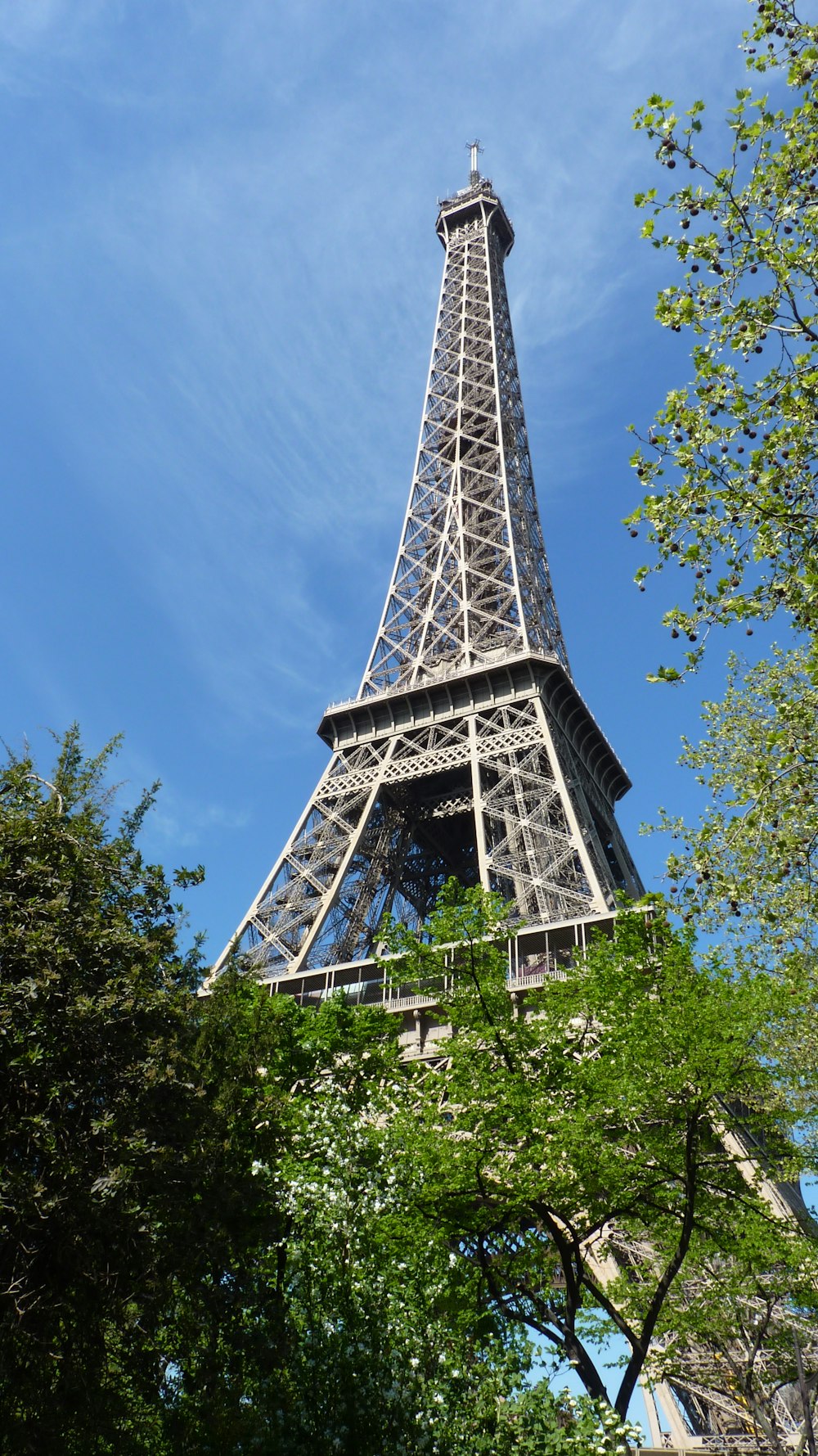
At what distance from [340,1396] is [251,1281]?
3457 millimetres

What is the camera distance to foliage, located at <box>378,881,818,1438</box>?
13188 millimetres

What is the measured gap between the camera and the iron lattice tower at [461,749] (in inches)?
1239

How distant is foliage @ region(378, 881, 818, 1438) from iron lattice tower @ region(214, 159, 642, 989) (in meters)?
10.1

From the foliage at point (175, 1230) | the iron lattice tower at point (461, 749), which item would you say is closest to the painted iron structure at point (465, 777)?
the iron lattice tower at point (461, 749)

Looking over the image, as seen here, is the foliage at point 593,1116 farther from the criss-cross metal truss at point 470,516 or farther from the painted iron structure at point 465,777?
the criss-cross metal truss at point 470,516

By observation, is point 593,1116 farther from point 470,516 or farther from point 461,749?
point 470,516

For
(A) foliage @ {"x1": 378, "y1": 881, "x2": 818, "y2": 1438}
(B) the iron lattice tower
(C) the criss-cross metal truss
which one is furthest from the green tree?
(C) the criss-cross metal truss

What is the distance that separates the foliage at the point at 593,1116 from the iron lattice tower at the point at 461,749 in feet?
33.2

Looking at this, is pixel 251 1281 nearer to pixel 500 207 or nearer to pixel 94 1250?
pixel 94 1250

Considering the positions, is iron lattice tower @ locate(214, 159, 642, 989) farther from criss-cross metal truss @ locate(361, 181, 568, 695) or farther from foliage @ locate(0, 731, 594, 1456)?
foliage @ locate(0, 731, 594, 1456)

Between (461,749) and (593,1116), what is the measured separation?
23194 millimetres

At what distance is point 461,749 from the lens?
36.4 metres

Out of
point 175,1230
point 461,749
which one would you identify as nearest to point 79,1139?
point 175,1230

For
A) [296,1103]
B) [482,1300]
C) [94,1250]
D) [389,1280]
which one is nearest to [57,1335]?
[94,1250]
